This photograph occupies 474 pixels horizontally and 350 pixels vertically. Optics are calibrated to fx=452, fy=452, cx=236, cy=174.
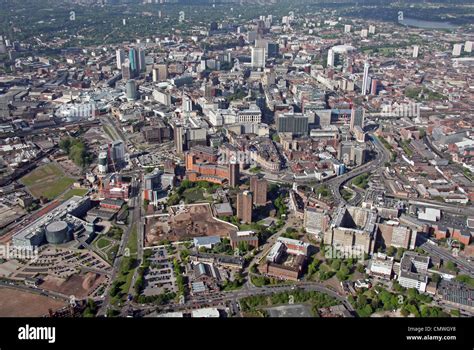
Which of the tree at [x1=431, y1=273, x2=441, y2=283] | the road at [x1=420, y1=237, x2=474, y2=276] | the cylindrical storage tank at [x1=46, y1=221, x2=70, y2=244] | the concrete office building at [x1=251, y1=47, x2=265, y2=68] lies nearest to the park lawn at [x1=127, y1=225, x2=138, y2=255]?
the cylindrical storage tank at [x1=46, y1=221, x2=70, y2=244]

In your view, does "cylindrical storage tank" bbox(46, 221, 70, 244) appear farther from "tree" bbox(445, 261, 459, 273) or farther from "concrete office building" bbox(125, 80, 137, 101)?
"concrete office building" bbox(125, 80, 137, 101)

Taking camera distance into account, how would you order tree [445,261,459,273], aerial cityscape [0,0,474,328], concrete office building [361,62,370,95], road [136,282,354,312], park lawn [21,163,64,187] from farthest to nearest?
1. concrete office building [361,62,370,95]
2. park lawn [21,163,64,187]
3. tree [445,261,459,273]
4. aerial cityscape [0,0,474,328]
5. road [136,282,354,312]

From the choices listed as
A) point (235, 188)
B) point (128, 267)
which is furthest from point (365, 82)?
point (128, 267)

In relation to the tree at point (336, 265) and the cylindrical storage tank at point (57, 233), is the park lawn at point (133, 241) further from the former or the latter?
the tree at point (336, 265)

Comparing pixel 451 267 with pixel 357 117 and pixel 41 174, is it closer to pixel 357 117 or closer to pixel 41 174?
pixel 357 117

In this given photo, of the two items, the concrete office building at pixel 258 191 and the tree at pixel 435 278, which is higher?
the concrete office building at pixel 258 191

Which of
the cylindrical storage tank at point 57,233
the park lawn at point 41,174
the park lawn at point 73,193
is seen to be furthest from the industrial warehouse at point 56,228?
the park lawn at point 41,174
